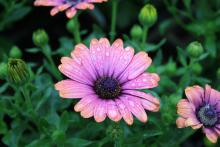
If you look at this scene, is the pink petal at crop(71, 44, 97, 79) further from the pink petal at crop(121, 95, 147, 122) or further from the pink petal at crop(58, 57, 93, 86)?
the pink petal at crop(121, 95, 147, 122)

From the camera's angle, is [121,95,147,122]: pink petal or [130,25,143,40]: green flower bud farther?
[130,25,143,40]: green flower bud

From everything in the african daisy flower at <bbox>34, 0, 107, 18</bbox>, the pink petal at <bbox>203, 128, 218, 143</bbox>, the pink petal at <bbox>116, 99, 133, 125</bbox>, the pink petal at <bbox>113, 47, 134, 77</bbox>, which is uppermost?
the african daisy flower at <bbox>34, 0, 107, 18</bbox>

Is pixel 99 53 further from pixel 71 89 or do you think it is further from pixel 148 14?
pixel 148 14

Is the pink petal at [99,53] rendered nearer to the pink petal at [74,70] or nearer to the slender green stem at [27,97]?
the pink petal at [74,70]

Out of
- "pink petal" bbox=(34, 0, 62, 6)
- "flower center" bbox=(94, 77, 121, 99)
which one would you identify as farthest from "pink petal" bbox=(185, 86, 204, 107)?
"pink petal" bbox=(34, 0, 62, 6)

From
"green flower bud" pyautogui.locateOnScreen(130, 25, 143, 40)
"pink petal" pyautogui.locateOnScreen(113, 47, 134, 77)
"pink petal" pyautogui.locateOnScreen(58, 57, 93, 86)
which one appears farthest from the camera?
"green flower bud" pyautogui.locateOnScreen(130, 25, 143, 40)

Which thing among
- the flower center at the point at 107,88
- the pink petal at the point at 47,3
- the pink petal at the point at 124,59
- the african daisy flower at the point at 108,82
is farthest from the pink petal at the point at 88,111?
the pink petal at the point at 47,3

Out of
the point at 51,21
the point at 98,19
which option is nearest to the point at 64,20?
the point at 51,21
